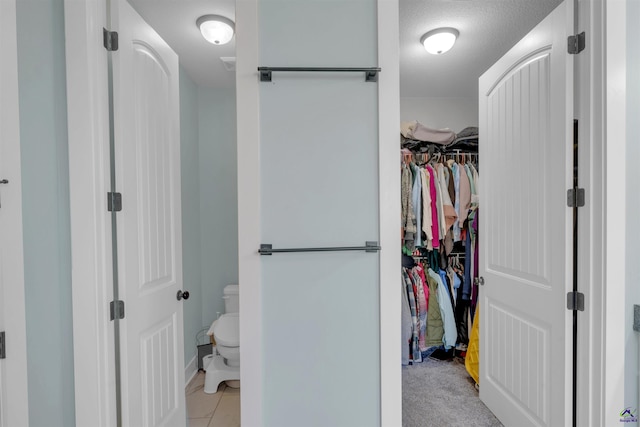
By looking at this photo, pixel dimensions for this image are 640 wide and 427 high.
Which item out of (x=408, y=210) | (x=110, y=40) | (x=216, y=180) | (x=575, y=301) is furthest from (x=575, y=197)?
(x=216, y=180)

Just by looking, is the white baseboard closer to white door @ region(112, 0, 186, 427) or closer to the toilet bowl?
the toilet bowl

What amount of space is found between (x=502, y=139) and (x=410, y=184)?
0.86m

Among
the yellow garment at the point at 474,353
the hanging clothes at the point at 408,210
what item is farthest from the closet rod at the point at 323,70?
the yellow garment at the point at 474,353

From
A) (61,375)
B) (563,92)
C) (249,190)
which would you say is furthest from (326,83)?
(61,375)

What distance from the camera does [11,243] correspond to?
38.7 inches

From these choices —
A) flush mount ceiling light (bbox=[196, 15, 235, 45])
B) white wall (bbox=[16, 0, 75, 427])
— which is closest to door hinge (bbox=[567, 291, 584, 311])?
white wall (bbox=[16, 0, 75, 427])

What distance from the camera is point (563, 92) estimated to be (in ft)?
4.27

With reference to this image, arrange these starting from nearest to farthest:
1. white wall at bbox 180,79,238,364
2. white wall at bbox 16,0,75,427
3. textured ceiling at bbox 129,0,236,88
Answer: white wall at bbox 16,0,75,427 → textured ceiling at bbox 129,0,236,88 → white wall at bbox 180,79,238,364

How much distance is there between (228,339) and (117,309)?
3.48ft

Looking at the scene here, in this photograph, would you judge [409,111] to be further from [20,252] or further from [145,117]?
[20,252]

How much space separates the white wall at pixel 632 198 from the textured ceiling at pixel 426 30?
790 millimetres

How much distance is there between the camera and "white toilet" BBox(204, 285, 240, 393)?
214 centimetres

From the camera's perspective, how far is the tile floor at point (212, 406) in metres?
1.90

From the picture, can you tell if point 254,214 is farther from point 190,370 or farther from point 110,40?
point 190,370
